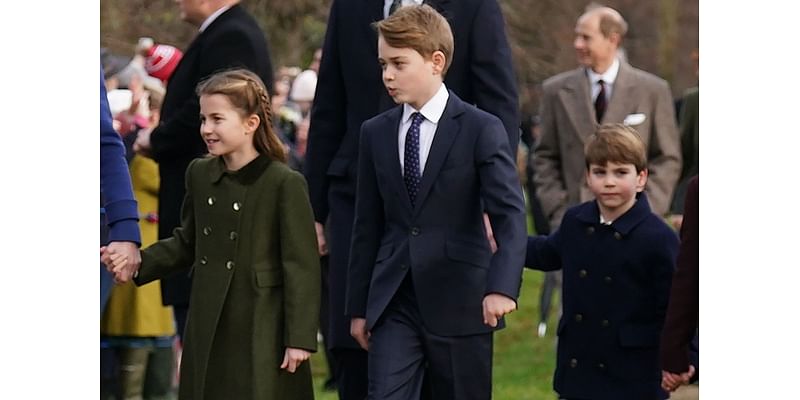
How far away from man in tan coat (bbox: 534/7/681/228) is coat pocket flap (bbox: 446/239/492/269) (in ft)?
11.7

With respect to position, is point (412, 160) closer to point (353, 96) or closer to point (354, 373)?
point (353, 96)

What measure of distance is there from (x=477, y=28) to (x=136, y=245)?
5.33 ft

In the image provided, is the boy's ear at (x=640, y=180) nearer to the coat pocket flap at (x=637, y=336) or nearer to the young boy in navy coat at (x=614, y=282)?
the young boy in navy coat at (x=614, y=282)

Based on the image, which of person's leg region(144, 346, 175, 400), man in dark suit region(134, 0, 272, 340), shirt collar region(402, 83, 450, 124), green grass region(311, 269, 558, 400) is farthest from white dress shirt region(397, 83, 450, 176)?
person's leg region(144, 346, 175, 400)

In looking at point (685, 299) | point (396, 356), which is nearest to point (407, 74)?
point (396, 356)

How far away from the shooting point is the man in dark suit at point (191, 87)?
9.09 m

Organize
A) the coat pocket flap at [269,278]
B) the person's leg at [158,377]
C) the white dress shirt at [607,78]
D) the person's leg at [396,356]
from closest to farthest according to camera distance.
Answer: the person's leg at [396,356]
the coat pocket flap at [269,278]
the white dress shirt at [607,78]
the person's leg at [158,377]

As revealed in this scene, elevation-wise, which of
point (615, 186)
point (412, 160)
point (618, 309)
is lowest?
point (618, 309)

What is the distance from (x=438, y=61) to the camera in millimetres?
7445

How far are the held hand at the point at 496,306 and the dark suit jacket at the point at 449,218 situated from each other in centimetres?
24

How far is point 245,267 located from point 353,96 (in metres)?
1.01

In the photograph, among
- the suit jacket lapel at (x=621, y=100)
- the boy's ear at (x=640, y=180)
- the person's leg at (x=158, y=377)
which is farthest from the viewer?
the person's leg at (x=158, y=377)

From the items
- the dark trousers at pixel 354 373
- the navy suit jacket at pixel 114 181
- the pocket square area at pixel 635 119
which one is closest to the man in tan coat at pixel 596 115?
the pocket square area at pixel 635 119
